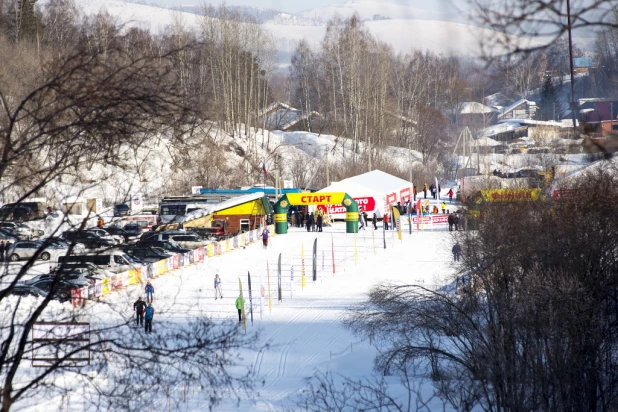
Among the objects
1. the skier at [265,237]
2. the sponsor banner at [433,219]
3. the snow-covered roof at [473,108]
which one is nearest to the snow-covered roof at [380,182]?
the sponsor banner at [433,219]

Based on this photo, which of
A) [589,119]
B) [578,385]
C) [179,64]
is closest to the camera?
[589,119]

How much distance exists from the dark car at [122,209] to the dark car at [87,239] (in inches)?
5.3

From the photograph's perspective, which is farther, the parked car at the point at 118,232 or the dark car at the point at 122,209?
the parked car at the point at 118,232

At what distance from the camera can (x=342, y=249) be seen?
29.9 meters

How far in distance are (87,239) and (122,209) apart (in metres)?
0.42

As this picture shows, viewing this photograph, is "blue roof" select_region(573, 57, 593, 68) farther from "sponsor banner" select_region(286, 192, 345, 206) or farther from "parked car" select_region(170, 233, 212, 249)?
"sponsor banner" select_region(286, 192, 345, 206)

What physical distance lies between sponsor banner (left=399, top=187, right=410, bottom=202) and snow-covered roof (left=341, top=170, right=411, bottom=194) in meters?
0.21

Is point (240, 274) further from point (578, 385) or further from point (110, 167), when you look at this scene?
point (110, 167)

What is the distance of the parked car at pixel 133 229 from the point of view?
3.80 metres

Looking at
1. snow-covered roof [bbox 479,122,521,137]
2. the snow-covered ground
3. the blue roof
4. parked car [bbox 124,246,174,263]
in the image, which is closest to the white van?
parked car [bbox 124,246,174,263]

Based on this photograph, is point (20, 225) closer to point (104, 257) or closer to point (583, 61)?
point (104, 257)

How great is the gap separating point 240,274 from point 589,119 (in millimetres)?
22131

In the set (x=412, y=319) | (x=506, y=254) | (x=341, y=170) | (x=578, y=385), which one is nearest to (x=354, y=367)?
(x=412, y=319)

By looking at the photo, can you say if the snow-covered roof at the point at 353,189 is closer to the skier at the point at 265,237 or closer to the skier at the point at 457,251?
the skier at the point at 265,237
